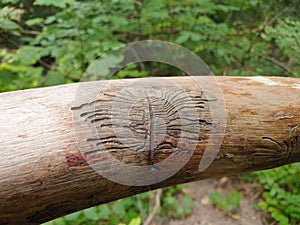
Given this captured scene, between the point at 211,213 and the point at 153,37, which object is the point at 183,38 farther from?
the point at 211,213

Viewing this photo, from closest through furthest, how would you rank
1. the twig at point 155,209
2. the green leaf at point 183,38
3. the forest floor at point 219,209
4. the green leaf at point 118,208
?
1. the green leaf at point 118,208
2. the green leaf at point 183,38
3. the twig at point 155,209
4. the forest floor at point 219,209

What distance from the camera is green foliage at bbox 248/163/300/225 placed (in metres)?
2.44

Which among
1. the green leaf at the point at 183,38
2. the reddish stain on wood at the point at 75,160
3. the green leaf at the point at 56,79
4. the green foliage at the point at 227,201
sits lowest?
the green foliage at the point at 227,201

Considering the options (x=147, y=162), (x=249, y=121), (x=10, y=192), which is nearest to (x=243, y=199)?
(x=249, y=121)

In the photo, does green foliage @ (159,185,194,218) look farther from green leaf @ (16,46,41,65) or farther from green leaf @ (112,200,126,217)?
green leaf @ (16,46,41,65)

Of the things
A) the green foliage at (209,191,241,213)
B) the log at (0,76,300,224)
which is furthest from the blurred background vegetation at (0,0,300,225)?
the log at (0,76,300,224)

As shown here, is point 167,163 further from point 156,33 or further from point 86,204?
point 156,33

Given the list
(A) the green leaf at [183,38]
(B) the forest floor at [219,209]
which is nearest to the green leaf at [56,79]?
(A) the green leaf at [183,38]

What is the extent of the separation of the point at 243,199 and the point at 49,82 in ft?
6.13

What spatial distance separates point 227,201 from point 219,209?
0.31 ft

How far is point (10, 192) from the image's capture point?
0.93 m

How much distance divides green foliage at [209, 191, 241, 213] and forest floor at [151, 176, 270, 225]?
0.09ft

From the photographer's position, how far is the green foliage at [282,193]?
8.00 ft

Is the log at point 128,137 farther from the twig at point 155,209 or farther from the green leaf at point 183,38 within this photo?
the twig at point 155,209
